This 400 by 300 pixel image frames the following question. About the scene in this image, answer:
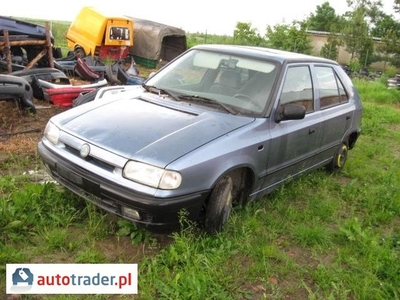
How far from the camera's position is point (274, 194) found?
4441mm

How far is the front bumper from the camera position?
2.84 meters

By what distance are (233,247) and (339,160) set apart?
278cm

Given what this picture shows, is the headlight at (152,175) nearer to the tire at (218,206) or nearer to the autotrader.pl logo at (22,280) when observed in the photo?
the tire at (218,206)

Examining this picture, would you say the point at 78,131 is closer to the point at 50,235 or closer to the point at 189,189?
the point at 50,235

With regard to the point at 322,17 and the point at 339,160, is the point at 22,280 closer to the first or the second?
the point at 339,160

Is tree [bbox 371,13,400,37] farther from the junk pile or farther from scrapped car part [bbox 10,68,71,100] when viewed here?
scrapped car part [bbox 10,68,71,100]

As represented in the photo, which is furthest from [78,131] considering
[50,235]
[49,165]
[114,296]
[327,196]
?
[327,196]

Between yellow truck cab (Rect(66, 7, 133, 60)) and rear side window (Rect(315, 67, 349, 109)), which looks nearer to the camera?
rear side window (Rect(315, 67, 349, 109))

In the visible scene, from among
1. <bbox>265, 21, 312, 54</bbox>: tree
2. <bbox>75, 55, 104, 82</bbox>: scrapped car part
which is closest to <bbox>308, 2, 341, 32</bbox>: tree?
<bbox>265, 21, 312, 54</bbox>: tree

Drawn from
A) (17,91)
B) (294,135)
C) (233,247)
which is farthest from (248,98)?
(17,91)

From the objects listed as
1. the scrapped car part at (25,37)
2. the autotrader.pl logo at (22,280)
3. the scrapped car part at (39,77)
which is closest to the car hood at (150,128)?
the autotrader.pl logo at (22,280)

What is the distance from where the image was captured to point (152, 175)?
2879 millimetres

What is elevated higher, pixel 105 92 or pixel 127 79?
pixel 105 92

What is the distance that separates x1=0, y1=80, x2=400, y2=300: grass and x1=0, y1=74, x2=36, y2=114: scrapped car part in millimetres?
2122
